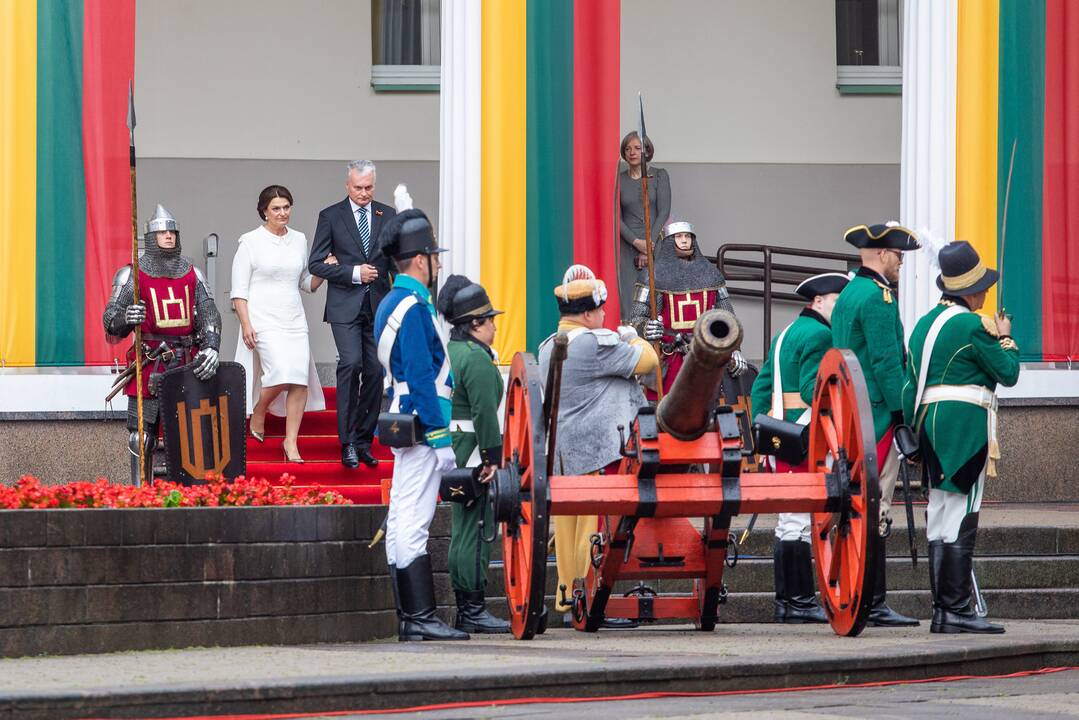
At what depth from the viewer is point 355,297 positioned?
42.2ft

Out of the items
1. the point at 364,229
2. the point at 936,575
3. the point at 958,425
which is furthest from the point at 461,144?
the point at 936,575

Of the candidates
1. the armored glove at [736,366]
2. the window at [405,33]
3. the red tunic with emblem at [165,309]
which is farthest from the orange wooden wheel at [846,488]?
the window at [405,33]

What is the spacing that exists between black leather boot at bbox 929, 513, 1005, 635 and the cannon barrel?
155 centimetres

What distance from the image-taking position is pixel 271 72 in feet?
58.9

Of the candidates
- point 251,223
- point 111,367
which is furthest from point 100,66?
point 251,223

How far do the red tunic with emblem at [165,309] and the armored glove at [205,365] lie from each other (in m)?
0.44

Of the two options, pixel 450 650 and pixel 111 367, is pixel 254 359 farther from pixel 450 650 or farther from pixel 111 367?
pixel 450 650

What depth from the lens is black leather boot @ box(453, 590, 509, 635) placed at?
371 inches

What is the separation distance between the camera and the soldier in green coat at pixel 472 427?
373 inches

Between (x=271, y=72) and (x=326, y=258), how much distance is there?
546cm

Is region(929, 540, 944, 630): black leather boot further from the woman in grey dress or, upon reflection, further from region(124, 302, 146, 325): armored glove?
the woman in grey dress

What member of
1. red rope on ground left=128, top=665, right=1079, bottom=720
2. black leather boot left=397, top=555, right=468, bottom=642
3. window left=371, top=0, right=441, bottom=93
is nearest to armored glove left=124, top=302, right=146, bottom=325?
black leather boot left=397, top=555, right=468, bottom=642

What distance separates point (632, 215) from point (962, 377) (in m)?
6.67

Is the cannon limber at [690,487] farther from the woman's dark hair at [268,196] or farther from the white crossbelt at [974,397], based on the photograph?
the woman's dark hair at [268,196]
